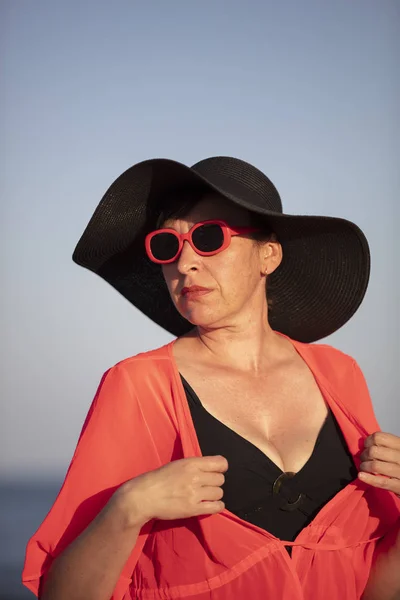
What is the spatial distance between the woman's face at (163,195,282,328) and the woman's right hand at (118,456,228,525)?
71 centimetres

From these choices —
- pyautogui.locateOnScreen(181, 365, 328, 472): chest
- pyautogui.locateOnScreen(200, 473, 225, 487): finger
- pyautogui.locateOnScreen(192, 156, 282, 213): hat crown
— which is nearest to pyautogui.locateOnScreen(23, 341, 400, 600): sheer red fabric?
pyautogui.locateOnScreen(181, 365, 328, 472): chest

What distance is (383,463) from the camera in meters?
2.74

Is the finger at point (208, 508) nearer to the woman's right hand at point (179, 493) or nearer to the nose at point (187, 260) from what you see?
the woman's right hand at point (179, 493)

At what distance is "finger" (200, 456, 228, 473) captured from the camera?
2.47 m

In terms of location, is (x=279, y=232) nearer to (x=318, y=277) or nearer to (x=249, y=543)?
(x=318, y=277)

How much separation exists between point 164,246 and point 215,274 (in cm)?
23

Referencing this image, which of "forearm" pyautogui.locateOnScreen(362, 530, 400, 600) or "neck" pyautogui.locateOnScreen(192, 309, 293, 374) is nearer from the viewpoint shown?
"forearm" pyautogui.locateOnScreen(362, 530, 400, 600)

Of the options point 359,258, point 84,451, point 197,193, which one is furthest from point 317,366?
point 84,451

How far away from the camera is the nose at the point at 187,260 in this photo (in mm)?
3014

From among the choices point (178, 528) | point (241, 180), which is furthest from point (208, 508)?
point (241, 180)

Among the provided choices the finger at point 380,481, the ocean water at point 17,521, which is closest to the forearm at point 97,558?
the finger at point 380,481

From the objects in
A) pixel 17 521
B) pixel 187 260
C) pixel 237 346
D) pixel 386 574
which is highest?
pixel 187 260

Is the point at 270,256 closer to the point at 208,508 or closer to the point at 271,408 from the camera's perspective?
the point at 271,408

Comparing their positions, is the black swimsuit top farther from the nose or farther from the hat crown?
the hat crown
